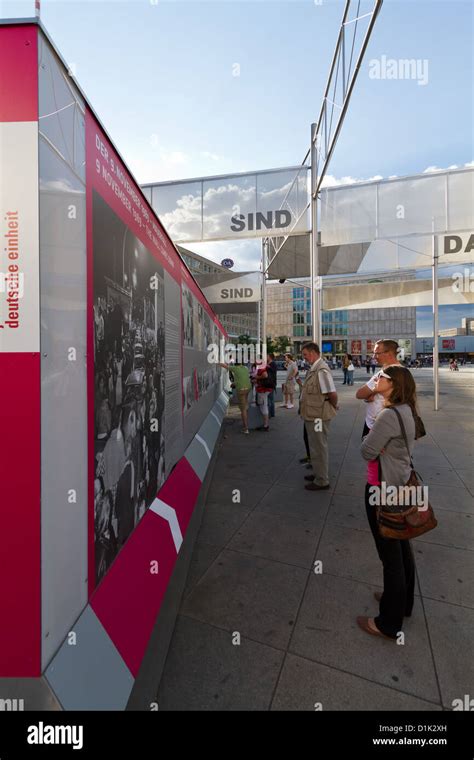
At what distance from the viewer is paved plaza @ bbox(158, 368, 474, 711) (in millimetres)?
1994

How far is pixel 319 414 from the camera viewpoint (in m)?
5.05

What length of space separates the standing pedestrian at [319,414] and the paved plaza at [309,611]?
11.7 inches

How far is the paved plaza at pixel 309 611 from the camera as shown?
1994 mm

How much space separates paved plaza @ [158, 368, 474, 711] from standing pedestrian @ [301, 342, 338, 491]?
0.30m

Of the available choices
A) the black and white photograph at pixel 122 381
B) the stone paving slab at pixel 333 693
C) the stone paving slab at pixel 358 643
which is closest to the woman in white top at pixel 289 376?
the stone paving slab at pixel 358 643

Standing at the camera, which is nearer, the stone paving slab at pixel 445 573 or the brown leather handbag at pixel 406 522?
the brown leather handbag at pixel 406 522

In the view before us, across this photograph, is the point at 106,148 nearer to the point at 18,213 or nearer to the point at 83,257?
the point at 83,257

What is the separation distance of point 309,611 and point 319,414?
9.20ft

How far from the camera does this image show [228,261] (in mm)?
15711

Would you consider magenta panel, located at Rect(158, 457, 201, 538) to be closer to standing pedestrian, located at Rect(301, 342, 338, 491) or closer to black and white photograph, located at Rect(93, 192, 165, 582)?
black and white photograph, located at Rect(93, 192, 165, 582)

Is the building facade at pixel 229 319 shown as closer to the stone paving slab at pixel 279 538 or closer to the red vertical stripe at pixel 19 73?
the stone paving slab at pixel 279 538
